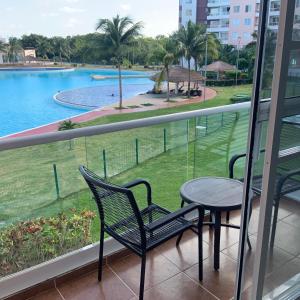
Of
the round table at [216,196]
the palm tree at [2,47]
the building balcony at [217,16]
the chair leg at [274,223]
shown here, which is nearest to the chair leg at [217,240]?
the round table at [216,196]

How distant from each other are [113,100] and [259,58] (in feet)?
51.8

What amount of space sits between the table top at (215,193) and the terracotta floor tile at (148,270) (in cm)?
48

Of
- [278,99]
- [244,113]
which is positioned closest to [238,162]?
[244,113]

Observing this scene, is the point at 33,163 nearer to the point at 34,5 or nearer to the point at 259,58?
the point at 259,58

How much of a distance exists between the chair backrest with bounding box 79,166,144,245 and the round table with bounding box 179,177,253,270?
0.43 metres

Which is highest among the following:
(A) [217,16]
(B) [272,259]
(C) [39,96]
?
(A) [217,16]

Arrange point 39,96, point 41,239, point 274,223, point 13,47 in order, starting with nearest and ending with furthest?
point 274,223, point 41,239, point 13,47, point 39,96

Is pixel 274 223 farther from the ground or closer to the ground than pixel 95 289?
farther from the ground

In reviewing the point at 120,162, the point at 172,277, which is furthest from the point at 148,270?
the point at 120,162

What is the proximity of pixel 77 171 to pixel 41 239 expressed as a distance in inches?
18.9

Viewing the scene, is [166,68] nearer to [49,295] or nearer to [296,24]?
[49,295]

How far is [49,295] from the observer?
184 cm

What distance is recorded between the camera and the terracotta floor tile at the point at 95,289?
1.82m

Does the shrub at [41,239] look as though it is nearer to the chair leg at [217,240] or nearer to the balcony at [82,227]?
the balcony at [82,227]
